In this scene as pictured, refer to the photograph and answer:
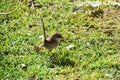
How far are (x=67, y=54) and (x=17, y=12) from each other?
193 centimetres

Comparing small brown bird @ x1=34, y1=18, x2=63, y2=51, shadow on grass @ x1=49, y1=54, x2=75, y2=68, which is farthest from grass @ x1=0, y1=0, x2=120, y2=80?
small brown bird @ x1=34, y1=18, x2=63, y2=51

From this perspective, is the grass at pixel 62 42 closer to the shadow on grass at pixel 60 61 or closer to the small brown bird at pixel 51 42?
the shadow on grass at pixel 60 61

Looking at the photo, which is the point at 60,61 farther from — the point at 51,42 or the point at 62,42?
the point at 62,42

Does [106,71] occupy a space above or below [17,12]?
below

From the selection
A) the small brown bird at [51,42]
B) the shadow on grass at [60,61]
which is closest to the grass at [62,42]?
the shadow on grass at [60,61]

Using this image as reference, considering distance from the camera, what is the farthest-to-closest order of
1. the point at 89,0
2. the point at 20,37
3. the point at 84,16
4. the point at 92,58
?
the point at 89,0
the point at 84,16
the point at 20,37
the point at 92,58

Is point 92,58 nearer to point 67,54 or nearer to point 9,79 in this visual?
point 67,54

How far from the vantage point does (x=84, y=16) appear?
752cm

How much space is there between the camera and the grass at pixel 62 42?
227 inches

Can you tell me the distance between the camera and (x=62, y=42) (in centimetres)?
665

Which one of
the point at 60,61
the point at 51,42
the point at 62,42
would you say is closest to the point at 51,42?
the point at 51,42

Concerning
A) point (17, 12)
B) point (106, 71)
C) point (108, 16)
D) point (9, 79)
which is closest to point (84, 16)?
point (108, 16)

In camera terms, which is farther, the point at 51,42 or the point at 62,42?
the point at 62,42

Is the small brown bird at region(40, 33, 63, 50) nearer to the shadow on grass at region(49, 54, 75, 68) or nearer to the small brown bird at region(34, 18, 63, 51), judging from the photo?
the small brown bird at region(34, 18, 63, 51)
